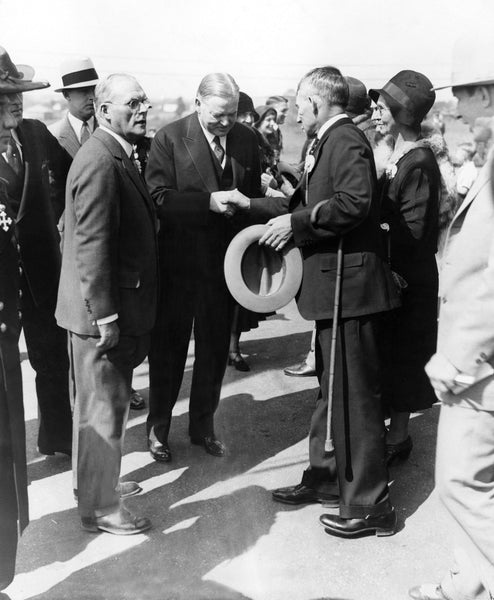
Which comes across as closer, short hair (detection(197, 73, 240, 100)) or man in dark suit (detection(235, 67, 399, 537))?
man in dark suit (detection(235, 67, 399, 537))

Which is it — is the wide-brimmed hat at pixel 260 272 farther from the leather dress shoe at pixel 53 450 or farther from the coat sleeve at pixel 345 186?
the leather dress shoe at pixel 53 450

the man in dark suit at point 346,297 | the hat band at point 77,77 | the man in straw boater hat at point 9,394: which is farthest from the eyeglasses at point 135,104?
the hat band at point 77,77

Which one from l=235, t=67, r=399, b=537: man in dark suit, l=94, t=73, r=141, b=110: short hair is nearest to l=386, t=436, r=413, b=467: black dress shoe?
l=235, t=67, r=399, b=537: man in dark suit

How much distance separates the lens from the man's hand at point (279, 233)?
3.69 metres

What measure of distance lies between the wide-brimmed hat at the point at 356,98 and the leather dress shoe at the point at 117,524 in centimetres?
306

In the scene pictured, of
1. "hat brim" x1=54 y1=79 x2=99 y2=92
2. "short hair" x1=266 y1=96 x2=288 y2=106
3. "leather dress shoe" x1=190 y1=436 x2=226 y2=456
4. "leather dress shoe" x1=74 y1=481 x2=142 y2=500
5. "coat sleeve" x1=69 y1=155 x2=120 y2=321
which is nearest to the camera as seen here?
"coat sleeve" x1=69 y1=155 x2=120 y2=321

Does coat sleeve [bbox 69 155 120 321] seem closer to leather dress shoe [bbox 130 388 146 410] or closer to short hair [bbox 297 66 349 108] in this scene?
short hair [bbox 297 66 349 108]

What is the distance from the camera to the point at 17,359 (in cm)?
303

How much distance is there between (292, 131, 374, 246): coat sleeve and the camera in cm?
346

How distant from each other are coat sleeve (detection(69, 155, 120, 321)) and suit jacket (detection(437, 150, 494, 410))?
1489 millimetres

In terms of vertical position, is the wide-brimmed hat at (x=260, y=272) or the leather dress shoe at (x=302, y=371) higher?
the wide-brimmed hat at (x=260, y=272)

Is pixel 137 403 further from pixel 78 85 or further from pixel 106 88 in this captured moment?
pixel 106 88

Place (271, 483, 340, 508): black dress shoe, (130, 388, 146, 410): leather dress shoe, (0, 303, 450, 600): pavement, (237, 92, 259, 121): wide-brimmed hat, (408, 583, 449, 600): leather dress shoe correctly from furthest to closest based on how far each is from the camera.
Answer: (237, 92, 259, 121): wide-brimmed hat < (130, 388, 146, 410): leather dress shoe < (271, 483, 340, 508): black dress shoe < (0, 303, 450, 600): pavement < (408, 583, 449, 600): leather dress shoe

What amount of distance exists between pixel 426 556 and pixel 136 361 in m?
1.58
